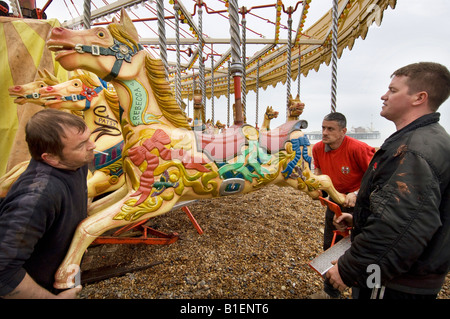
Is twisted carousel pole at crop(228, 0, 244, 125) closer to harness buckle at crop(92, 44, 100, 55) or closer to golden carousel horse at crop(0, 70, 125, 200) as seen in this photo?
harness buckle at crop(92, 44, 100, 55)

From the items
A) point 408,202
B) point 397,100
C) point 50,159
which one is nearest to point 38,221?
point 50,159

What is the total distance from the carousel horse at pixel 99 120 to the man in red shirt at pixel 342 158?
2052 millimetres

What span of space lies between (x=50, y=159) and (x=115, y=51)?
0.81m

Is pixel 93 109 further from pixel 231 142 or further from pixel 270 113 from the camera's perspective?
pixel 270 113

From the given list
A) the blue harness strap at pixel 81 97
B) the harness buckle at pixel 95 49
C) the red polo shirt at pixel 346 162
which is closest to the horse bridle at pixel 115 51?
the harness buckle at pixel 95 49

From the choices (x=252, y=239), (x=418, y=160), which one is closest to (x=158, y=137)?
(x=418, y=160)

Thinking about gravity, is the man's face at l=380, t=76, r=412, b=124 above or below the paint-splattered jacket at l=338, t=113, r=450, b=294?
above

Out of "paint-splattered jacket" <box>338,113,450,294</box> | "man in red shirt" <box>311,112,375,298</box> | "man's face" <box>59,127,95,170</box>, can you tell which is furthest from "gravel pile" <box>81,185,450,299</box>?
"man's face" <box>59,127,95,170</box>

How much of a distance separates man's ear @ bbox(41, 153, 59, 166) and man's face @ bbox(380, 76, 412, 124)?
1.35 meters

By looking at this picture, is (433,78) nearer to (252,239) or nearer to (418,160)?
(418,160)

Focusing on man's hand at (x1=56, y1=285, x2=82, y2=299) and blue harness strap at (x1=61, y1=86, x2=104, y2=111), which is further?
blue harness strap at (x1=61, y1=86, x2=104, y2=111)

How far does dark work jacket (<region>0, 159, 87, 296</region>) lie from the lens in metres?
0.65

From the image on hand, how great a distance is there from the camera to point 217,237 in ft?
8.04

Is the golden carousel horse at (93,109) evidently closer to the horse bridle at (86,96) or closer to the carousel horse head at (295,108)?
the horse bridle at (86,96)
